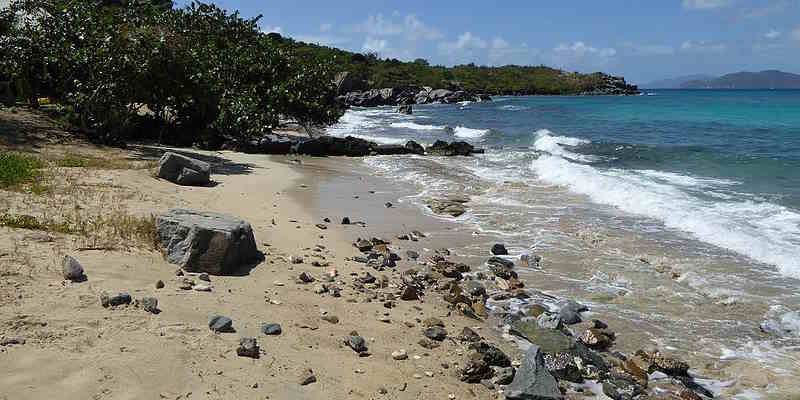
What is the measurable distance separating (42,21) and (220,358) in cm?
1685

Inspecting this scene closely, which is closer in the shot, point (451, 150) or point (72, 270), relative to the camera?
point (72, 270)

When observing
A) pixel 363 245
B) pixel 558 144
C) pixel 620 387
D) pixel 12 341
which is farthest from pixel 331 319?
pixel 558 144

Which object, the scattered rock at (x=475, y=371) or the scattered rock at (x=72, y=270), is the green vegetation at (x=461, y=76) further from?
the scattered rock at (x=475, y=371)

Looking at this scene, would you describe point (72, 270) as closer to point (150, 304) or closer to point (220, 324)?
point (150, 304)

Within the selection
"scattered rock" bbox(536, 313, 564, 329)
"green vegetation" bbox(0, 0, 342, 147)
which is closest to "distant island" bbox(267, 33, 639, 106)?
"green vegetation" bbox(0, 0, 342, 147)

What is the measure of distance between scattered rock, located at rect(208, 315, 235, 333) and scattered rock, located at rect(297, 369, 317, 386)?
36.7 inches

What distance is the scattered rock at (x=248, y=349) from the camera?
16.5ft

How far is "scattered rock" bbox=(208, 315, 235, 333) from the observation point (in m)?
5.34

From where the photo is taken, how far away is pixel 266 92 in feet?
78.1

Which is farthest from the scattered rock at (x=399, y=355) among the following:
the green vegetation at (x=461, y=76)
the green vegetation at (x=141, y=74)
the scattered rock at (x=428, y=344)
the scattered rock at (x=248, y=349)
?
the green vegetation at (x=461, y=76)

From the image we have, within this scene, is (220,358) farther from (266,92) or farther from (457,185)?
(266,92)

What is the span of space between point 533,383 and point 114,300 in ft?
12.8

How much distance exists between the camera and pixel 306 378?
15.9 feet

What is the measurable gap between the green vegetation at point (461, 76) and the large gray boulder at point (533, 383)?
2843 inches
